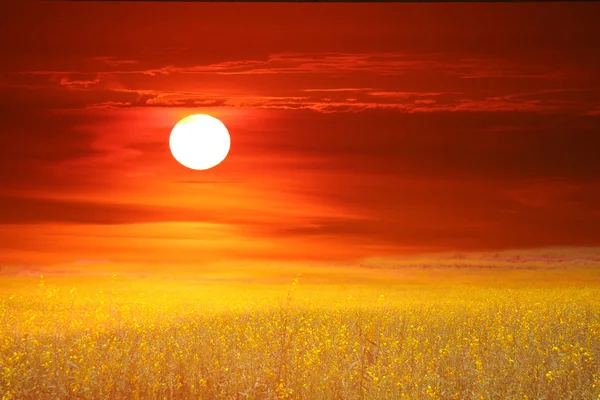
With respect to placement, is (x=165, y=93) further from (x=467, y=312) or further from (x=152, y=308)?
(x=467, y=312)

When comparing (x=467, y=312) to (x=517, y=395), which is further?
(x=467, y=312)

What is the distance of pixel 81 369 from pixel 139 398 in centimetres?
66

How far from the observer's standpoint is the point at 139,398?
5.95 m

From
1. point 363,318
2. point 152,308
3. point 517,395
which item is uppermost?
point 152,308

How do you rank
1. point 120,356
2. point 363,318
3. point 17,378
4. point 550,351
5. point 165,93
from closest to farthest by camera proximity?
point 17,378 < point 120,356 < point 550,351 < point 165,93 < point 363,318

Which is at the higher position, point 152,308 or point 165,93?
point 165,93

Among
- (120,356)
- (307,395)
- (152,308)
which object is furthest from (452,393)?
(152,308)

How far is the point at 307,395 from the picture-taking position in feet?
19.6

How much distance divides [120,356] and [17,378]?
1.06 metres

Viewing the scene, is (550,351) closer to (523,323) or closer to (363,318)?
(523,323)

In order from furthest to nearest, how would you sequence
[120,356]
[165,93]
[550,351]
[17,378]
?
[165,93] < [550,351] < [120,356] < [17,378]

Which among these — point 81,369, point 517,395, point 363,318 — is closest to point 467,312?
point 363,318

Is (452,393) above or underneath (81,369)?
underneath

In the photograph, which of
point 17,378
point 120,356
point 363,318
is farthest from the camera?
point 363,318
